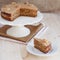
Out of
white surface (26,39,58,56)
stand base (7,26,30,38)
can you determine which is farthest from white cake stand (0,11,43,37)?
white surface (26,39,58,56)

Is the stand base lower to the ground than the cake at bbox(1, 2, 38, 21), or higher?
lower

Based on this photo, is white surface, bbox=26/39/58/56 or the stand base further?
the stand base

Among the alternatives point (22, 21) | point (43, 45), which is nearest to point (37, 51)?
point (43, 45)

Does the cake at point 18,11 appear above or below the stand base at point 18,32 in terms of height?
above

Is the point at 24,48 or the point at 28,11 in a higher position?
the point at 28,11

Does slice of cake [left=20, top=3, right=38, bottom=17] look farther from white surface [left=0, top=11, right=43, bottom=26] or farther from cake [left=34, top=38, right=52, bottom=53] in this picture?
cake [left=34, top=38, right=52, bottom=53]

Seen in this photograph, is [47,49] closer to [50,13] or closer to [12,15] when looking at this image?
[12,15]

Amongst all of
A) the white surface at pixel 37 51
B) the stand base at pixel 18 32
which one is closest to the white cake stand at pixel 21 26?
the stand base at pixel 18 32

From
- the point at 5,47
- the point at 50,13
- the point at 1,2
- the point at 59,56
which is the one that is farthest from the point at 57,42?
the point at 1,2

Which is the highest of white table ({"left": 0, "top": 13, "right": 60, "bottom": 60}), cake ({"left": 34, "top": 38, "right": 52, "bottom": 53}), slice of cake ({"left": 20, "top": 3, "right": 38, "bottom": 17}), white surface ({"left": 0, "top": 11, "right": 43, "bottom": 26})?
slice of cake ({"left": 20, "top": 3, "right": 38, "bottom": 17})

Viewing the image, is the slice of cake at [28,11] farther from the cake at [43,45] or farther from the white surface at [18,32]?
the cake at [43,45]

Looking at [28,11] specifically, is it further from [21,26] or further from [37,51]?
[37,51]
